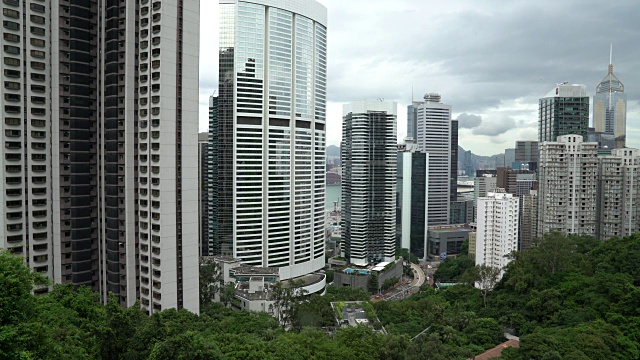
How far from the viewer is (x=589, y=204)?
161ft

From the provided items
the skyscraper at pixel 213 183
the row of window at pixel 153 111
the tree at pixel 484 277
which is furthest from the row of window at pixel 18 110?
the tree at pixel 484 277

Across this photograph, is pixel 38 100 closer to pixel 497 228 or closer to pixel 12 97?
pixel 12 97

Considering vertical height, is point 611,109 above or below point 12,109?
above

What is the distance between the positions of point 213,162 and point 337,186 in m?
112

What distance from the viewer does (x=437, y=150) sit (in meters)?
93.7

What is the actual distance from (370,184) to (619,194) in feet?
108

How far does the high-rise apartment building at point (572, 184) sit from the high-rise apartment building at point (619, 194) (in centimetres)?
140

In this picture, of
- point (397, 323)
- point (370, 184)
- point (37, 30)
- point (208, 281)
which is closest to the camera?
point (37, 30)

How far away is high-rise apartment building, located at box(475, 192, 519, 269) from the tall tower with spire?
38.5 m

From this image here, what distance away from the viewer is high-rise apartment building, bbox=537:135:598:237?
48594 mm

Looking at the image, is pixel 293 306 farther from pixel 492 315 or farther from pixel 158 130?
pixel 158 130

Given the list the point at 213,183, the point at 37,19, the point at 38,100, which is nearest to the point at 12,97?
the point at 38,100

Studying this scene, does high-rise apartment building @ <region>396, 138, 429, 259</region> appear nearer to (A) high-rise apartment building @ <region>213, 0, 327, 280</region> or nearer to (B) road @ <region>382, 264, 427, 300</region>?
(B) road @ <region>382, 264, 427, 300</region>

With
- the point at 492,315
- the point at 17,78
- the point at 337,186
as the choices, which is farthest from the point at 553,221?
the point at 337,186
